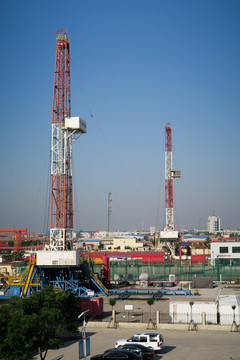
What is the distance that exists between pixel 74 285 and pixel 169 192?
77.3 m

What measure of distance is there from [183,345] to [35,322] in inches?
499

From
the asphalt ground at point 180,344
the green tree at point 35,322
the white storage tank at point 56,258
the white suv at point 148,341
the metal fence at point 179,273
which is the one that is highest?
the white storage tank at point 56,258

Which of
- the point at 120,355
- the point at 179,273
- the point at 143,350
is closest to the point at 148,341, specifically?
the point at 143,350

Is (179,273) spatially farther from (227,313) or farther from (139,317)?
(227,313)

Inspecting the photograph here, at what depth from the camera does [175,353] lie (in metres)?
30.2

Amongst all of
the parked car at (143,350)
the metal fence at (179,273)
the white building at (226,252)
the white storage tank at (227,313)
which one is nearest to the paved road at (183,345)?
the parked car at (143,350)

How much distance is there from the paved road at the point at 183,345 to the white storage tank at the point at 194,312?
2.04 m

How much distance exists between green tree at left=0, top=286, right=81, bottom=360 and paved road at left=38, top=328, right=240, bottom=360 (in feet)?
13.2

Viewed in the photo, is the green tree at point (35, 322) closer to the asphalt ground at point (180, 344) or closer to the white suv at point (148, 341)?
the asphalt ground at point (180, 344)

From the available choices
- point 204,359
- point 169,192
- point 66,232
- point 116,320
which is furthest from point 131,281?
point 169,192

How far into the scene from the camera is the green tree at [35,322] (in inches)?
Answer: 882

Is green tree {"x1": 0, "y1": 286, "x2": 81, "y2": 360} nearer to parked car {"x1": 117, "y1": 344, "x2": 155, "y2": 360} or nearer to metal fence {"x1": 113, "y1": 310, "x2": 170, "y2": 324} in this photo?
parked car {"x1": 117, "y1": 344, "x2": 155, "y2": 360}

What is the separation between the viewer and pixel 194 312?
128 ft

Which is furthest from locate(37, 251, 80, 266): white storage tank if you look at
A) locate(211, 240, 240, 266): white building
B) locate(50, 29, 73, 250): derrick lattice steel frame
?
locate(211, 240, 240, 266): white building
